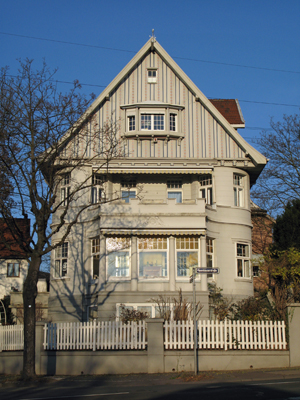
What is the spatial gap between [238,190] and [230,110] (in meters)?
6.10

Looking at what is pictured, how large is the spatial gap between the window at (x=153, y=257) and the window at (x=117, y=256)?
0.70 meters

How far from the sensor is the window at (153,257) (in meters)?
24.5

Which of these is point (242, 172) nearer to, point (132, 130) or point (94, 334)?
point (132, 130)

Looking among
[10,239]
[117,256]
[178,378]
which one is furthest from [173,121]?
[10,239]

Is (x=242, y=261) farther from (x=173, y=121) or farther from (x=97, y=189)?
(x=97, y=189)

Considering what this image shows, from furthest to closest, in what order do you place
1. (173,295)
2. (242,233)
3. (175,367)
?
(242,233), (173,295), (175,367)

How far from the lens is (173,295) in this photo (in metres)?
23.9

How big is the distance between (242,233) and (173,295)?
18.3 ft

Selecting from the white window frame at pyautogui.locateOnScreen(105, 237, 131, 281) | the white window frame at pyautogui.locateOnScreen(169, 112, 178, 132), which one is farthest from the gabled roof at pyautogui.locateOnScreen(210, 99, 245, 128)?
the white window frame at pyautogui.locateOnScreen(105, 237, 131, 281)

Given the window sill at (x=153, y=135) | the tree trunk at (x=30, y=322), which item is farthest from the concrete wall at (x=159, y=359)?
the window sill at (x=153, y=135)

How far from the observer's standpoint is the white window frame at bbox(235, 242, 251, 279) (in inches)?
1037

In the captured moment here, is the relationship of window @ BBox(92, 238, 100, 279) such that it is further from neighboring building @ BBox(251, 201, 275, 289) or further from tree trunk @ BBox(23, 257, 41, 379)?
neighboring building @ BBox(251, 201, 275, 289)

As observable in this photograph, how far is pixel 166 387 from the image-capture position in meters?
14.4

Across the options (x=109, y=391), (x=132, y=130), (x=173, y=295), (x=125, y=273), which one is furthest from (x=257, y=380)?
(x=132, y=130)
